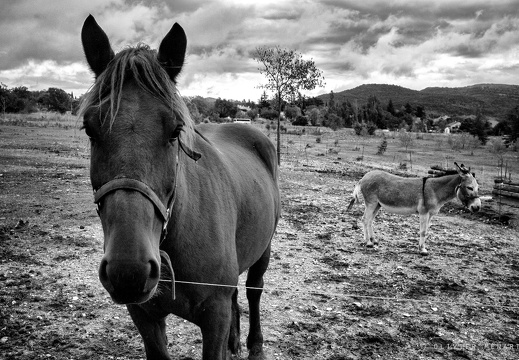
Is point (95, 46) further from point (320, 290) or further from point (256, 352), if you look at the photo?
point (320, 290)

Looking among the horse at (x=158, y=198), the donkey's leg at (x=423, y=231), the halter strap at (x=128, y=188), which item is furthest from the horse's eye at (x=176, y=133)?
the donkey's leg at (x=423, y=231)

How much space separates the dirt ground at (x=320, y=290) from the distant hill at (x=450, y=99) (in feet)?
364

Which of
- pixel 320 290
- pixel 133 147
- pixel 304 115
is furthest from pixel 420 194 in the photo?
pixel 304 115

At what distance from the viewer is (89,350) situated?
12.3ft

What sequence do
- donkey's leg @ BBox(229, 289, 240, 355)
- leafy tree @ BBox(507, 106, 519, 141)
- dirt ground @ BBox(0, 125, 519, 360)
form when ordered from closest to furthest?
1. donkey's leg @ BBox(229, 289, 240, 355)
2. dirt ground @ BBox(0, 125, 519, 360)
3. leafy tree @ BBox(507, 106, 519, 141)

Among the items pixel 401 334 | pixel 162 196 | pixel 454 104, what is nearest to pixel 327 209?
pixel 401 334

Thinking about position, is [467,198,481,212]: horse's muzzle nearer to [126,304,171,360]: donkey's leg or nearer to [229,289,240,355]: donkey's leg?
[229,289,240,355]: donkey's leg

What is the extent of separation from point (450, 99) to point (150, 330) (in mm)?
159559

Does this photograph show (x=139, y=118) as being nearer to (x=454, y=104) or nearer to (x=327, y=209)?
(x=327, y=209)

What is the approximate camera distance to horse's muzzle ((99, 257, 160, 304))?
57.3 inches

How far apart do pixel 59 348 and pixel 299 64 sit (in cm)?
2027

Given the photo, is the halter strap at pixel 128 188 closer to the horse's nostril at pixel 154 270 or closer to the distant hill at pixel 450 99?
the horse's nostril at pixel 154 270

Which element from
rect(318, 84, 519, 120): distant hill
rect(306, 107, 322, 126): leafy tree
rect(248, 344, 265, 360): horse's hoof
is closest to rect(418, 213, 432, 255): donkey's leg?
rect(248, 344, 265, 360): horse's hoof

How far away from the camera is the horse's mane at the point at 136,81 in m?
1.84
